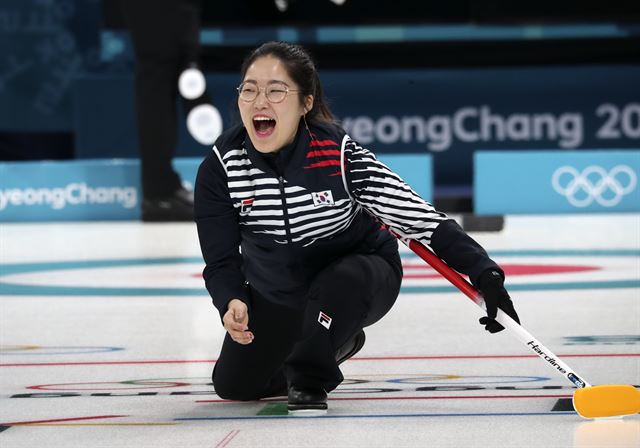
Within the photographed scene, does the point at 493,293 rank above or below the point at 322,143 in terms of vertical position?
below

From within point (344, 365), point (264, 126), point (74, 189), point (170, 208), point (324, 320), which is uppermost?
point (264, 126)

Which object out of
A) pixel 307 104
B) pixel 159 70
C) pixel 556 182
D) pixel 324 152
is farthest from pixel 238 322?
pixel 556 182

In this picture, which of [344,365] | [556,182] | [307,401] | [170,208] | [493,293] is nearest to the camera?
[493,293]

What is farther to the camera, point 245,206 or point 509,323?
point 245,206

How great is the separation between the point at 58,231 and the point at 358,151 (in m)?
8.77

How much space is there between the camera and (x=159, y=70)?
12539mm

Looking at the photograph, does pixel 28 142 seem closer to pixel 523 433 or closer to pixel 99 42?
pixel 99 42

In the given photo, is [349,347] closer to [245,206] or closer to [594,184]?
[245,206]

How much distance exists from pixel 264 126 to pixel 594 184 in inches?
399

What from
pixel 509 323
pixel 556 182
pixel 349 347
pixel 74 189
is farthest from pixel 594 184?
pixel 509 323

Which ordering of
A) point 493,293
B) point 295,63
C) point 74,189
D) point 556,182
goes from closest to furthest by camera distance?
1. point 493,293
2. point 295,63
3. point 556,182
4. point 74,189

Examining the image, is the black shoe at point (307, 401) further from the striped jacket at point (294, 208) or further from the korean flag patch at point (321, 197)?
the korean flag patch at point (321, 197)

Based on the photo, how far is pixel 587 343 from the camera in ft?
15.6

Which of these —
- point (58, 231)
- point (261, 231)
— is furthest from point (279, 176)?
point (58, 231)
